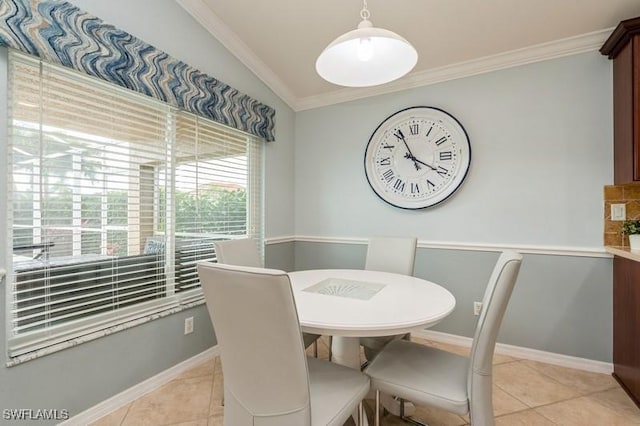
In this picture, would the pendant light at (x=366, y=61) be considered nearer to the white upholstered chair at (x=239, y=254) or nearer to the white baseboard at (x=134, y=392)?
the white upholstered chair at (x=239, y=254)

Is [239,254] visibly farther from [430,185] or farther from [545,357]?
[545,357]

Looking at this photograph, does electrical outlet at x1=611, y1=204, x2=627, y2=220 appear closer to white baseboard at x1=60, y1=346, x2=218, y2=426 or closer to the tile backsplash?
the tile backsplash

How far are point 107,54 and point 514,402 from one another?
311 centimetres

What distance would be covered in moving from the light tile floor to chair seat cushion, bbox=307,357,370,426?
61 centimetres

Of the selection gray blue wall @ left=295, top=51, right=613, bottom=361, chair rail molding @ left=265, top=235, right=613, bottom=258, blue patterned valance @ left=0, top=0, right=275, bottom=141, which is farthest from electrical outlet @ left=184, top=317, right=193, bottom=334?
gray blue wall @ left=295, top=51, right=613, bottom=361

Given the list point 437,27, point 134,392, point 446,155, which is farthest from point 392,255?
point 134,392

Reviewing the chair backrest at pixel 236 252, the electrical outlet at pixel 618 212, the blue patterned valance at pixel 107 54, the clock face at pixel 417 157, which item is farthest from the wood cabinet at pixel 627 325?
the blue patterned valance at pixel 107 54

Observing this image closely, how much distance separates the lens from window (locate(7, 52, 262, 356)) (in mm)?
1507

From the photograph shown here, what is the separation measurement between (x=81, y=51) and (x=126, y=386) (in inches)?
75.0

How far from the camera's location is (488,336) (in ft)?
3.89

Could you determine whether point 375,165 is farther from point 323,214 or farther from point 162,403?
point 162,403

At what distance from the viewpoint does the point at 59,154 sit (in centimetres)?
162

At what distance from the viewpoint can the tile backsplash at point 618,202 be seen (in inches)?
84.2

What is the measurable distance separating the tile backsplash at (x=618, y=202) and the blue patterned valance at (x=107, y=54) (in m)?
2.87
